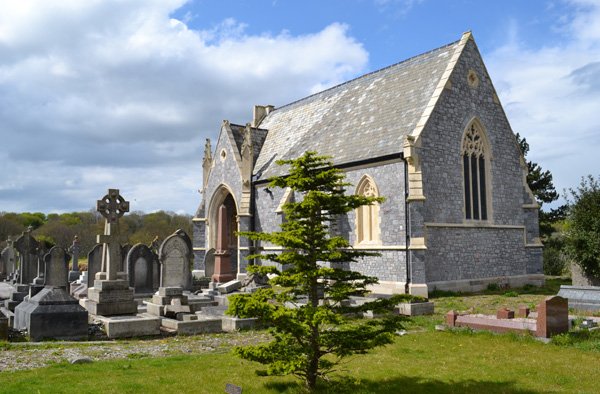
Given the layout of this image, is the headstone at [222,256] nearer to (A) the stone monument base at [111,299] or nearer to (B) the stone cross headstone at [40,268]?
(B) the stone cross headstone at [40,268]

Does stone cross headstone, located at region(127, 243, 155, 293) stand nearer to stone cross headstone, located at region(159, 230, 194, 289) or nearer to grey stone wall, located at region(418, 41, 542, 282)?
stone cross headstone, located at region(159, 230, 194, 289)

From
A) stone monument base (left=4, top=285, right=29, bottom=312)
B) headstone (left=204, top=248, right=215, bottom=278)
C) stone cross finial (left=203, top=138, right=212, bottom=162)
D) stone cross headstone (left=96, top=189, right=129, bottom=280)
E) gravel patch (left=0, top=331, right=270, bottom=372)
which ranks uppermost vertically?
stone cross finial (left=203, top=138, right=212, bottom=162)

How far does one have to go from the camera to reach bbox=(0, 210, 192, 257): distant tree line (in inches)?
2207

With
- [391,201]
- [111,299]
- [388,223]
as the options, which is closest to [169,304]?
[111,299]

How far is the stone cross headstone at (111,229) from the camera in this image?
14.6 meters

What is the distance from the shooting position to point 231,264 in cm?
2794

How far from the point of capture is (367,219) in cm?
2070

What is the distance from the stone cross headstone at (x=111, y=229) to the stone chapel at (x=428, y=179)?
20.9 feet

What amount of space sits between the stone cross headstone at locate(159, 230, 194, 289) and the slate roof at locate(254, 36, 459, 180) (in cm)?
734

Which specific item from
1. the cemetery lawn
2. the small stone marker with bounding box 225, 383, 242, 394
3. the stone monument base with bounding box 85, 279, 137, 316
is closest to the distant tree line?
the stone monument base with bounding box 85, 279, 137, 316

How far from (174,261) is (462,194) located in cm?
1162

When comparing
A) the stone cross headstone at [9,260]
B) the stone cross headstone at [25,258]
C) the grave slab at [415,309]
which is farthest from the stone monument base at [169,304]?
the stone cross headstone at [9,260]

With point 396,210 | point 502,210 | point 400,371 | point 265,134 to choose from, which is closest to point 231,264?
point 265,134

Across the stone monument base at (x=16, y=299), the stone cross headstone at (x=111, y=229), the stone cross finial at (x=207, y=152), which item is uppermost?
the stone cross finial at (x=207, y=152)
